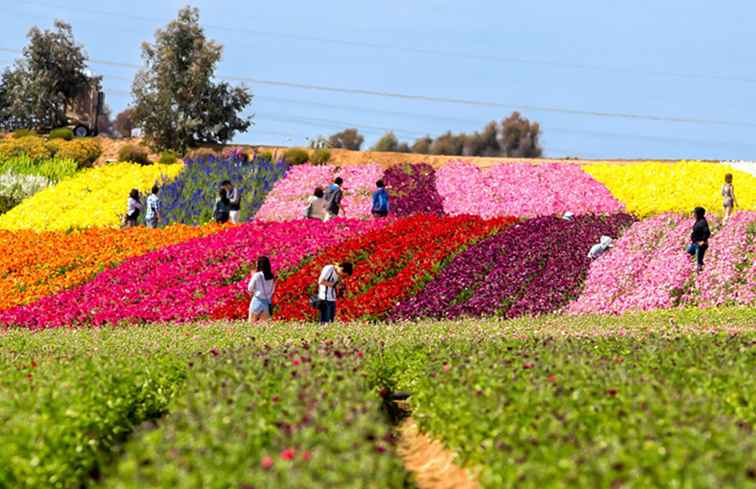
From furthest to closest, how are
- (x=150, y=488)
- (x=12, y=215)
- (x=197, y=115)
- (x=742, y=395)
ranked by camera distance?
(x=197, y=115)
(x=12, y=215)
(x=742, y=395)
(x=150, y=488)

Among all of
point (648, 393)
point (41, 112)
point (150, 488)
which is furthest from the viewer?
point (41, 112)

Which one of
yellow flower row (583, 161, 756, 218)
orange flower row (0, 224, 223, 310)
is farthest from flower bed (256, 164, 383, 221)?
yellow flower row (583, 161, 756, 218)

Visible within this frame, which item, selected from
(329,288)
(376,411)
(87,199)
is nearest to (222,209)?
(87,199)

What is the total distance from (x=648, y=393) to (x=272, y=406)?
3229 millimetres

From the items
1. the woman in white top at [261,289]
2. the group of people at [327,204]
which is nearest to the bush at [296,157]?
the group of people at [327,204]

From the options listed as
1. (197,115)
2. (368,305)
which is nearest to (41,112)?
(197,115)

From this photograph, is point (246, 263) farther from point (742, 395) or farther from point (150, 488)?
point (150, 488)

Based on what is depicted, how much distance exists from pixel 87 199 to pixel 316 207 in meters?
15.6

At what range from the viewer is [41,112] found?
229 ft

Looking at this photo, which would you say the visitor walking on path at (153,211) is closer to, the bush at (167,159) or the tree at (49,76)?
the bush at (167,159)

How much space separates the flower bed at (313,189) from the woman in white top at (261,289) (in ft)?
56.5

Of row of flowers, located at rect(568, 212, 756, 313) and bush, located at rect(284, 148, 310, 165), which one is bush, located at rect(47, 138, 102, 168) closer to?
bush, located at rect(284, 148, 310, 165)

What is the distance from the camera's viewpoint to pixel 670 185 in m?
45.2

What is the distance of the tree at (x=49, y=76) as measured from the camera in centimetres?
6956
